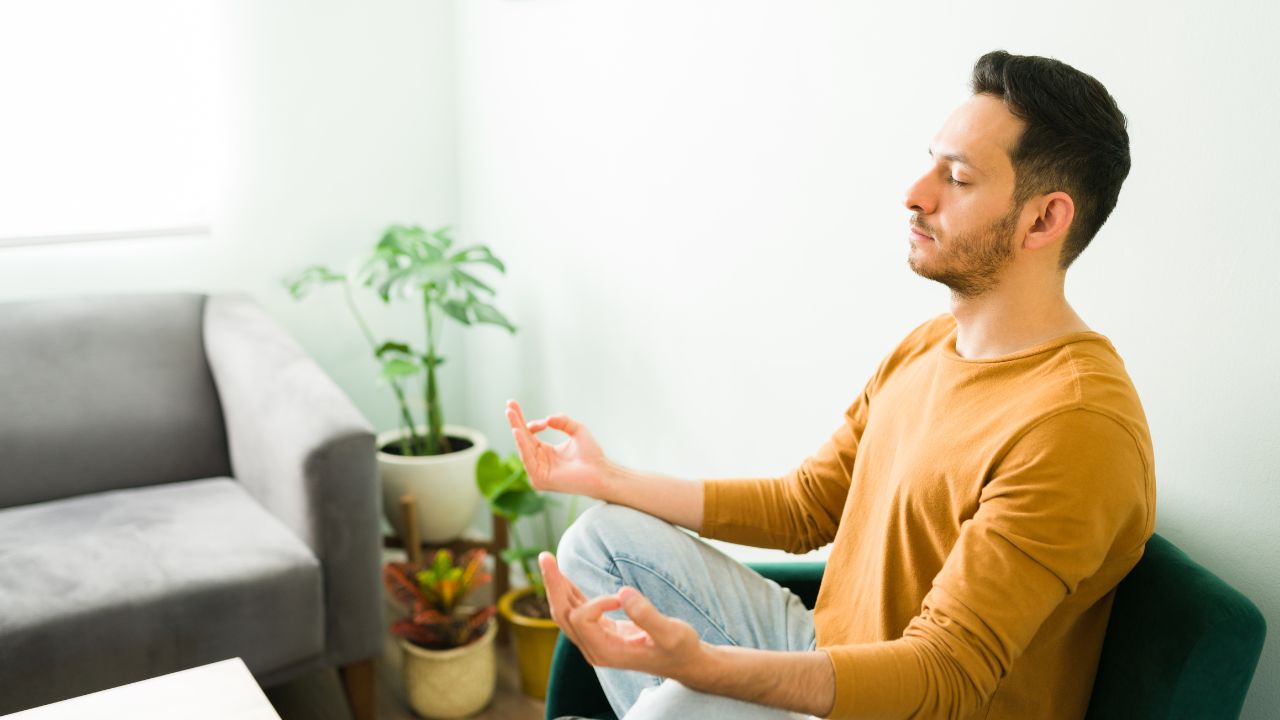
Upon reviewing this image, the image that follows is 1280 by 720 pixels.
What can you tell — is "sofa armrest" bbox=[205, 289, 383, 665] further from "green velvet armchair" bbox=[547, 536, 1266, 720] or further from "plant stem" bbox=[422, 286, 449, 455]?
"green velvet armchair" bbox=[547, 536, 1266, 720]

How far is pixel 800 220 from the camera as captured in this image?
5.76ft

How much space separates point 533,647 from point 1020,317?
1.39 metres

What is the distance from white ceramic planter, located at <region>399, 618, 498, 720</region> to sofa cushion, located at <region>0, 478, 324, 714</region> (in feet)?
0.84

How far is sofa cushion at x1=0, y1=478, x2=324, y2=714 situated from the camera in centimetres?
169

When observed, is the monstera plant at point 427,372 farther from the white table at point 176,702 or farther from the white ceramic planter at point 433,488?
the white table at point 176,702

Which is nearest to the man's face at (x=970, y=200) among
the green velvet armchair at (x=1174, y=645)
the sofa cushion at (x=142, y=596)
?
the green velvet armchair at (x=1174, y=645)

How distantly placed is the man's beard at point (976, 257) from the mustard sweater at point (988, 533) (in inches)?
3.3

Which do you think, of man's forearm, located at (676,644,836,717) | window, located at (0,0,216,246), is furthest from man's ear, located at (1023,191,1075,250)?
window, located at (0,0,216,246)

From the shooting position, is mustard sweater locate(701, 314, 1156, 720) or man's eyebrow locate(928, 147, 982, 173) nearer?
mustard sweater locate(701, 314, 1156, 720)

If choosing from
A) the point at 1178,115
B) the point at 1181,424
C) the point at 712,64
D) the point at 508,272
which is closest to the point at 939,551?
the point at 1181,424

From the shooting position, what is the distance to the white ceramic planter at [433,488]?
2.52 metres

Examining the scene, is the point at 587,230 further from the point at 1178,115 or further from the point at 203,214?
the point at 1178,115

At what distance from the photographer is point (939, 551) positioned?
1161 millimetres

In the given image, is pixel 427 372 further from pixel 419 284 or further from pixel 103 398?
pixel 103 398
